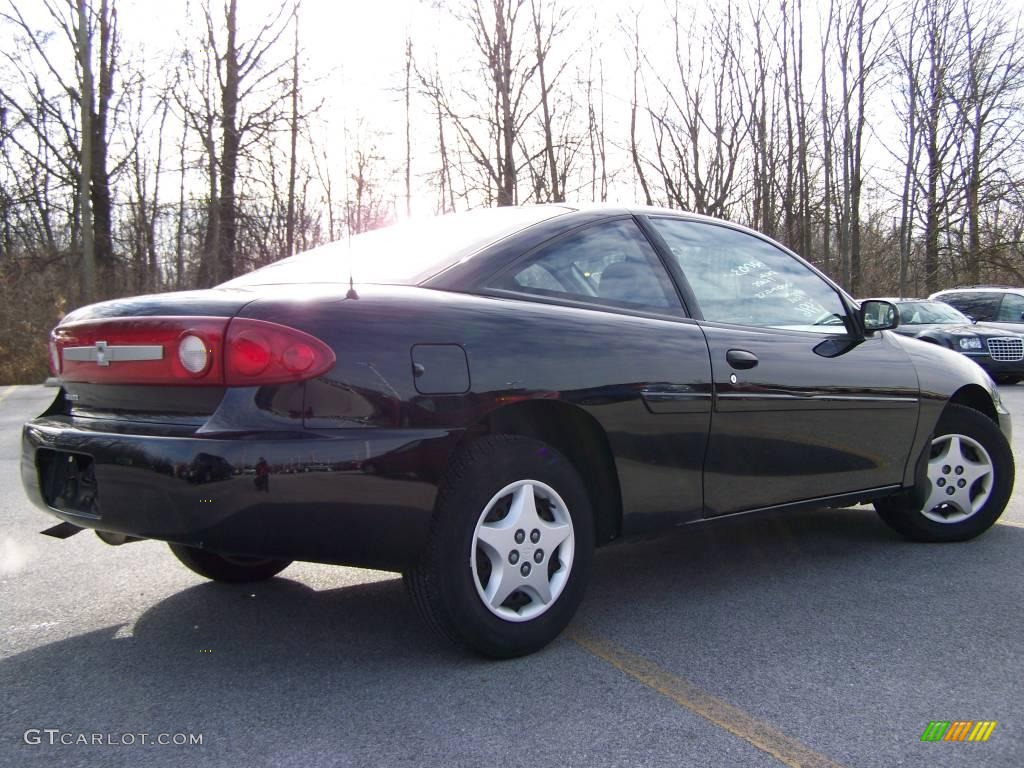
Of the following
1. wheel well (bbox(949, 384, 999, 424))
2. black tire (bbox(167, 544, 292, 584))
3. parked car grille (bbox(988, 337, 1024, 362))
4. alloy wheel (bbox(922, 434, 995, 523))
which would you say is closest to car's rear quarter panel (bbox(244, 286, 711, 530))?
black tire (bbox(167, 544, 292, 584))

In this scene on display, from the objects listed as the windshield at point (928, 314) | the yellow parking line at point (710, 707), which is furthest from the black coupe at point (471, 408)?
the windshield at point (928, 314)

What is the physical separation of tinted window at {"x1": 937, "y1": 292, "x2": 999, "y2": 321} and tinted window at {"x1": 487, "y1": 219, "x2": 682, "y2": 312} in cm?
1506

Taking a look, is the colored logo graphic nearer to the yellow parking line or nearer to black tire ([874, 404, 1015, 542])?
the yellow parking line

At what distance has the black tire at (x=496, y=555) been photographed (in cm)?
264

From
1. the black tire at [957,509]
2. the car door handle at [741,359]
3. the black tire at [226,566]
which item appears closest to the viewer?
the car door handle at [741,359]

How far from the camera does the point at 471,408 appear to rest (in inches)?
105

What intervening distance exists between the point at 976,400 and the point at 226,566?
375 centimetres

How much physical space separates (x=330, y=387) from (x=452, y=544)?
58 cm

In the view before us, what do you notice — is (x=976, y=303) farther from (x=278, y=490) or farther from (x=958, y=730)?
(x=278, y=490)

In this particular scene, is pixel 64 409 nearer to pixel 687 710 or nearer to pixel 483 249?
pixel 483 249

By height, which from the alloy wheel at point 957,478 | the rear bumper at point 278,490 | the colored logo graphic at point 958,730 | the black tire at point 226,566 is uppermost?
the rear bumper at point 278,490

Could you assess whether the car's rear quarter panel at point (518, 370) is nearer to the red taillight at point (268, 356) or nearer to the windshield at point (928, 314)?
the red taillight at point (268, 356)


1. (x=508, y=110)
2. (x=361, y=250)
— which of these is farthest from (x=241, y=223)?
(x=361, y=250)

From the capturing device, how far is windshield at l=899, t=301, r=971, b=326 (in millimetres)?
15336
